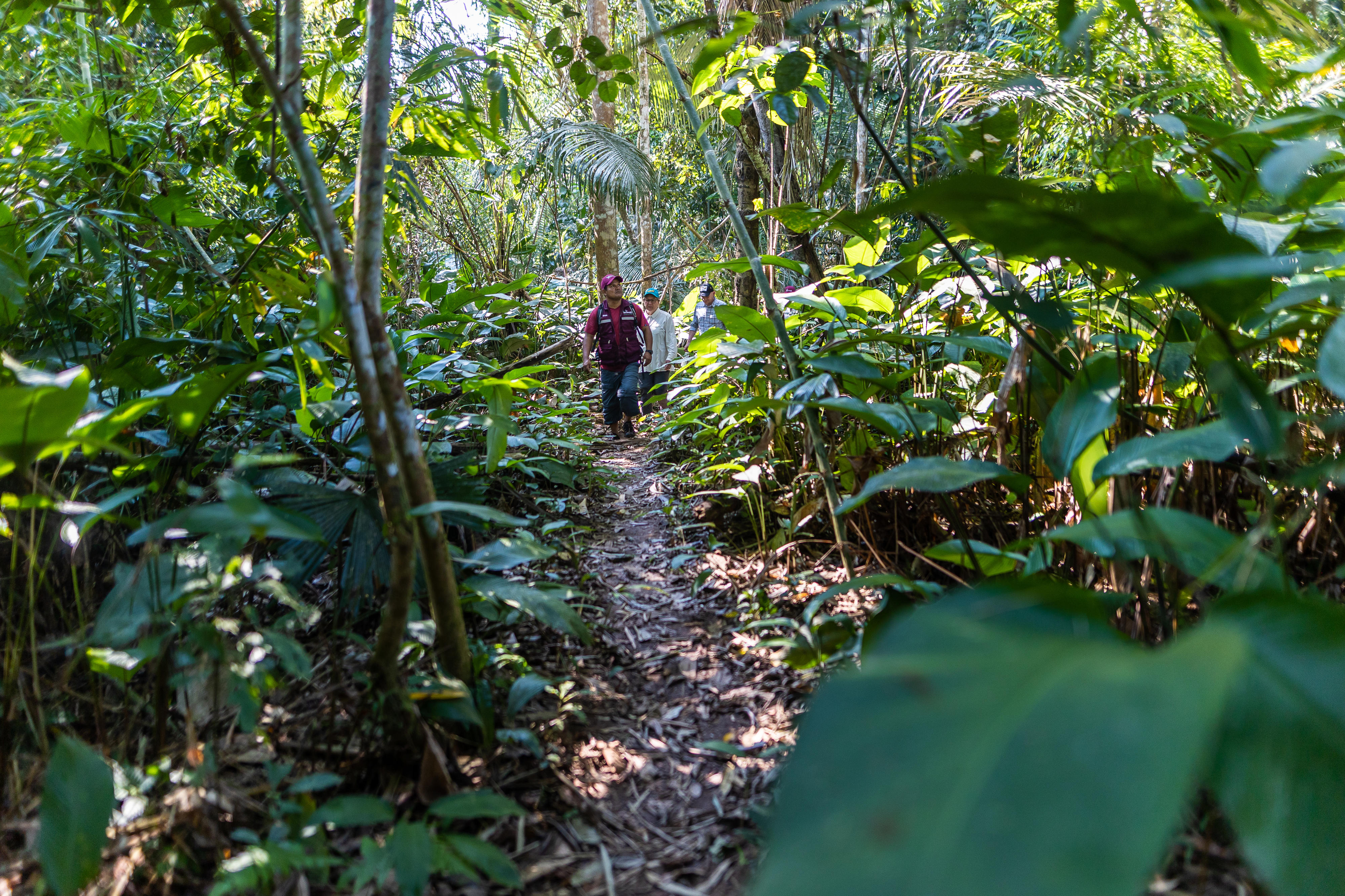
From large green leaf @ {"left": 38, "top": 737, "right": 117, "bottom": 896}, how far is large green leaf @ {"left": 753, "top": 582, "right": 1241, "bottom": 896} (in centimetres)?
102

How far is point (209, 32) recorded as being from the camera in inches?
90.0

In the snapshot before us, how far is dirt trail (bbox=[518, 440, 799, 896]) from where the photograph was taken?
134 centimetres

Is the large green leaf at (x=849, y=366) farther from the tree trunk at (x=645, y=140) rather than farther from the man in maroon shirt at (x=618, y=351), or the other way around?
the tree trunk at (x=645, y=140)

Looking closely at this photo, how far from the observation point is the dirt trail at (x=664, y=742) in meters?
1.34

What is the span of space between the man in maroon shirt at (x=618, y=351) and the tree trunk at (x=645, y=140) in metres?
0.61

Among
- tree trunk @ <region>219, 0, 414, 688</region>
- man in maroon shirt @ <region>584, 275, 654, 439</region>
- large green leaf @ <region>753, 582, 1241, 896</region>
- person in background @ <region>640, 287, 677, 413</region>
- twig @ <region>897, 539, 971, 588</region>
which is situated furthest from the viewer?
person in background @ <region>640, 287, 677, 413</region>

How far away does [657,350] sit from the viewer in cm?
732

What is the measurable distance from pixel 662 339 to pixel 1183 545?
6.35 meters

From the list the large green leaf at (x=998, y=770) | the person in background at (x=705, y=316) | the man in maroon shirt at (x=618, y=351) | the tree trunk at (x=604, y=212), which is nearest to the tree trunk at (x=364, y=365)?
the large green leaf at (x=998, y=770)

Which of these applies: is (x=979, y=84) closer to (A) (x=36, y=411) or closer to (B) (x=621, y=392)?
(B) (x=621, y=392)

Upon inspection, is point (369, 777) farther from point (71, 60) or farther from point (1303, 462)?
point (71, 60)

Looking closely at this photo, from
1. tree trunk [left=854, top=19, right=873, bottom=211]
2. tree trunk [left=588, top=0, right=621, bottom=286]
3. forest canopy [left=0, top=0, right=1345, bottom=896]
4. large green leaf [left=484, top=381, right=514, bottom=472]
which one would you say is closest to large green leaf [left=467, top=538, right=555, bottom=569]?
forest canopy [left=0, top=0, right=1345, bottom=896]

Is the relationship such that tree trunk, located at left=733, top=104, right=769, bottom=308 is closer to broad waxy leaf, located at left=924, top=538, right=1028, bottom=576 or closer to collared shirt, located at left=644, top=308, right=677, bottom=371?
collared shirt, located at left=644, top=308, right=677, bottom=371

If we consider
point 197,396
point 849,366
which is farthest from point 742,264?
point 197,396
